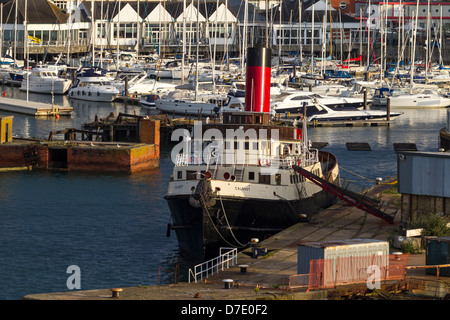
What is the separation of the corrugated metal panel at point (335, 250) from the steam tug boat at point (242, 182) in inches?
360

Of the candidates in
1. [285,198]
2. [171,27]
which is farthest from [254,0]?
[285,198]

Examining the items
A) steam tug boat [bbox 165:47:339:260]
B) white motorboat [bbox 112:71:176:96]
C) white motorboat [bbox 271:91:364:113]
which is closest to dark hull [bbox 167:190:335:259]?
steam tug boat [bbox 165:47:339:260]

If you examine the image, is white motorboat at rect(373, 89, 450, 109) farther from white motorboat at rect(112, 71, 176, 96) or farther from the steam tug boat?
the steam tug boat

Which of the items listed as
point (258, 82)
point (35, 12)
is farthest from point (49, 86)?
point (258, 82)

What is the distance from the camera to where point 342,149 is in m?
77.0

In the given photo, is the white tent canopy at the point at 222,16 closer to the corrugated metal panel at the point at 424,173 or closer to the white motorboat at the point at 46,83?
the white motorboat at the point at 46,83

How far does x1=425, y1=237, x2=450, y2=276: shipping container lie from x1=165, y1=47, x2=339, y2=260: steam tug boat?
10.2 meters

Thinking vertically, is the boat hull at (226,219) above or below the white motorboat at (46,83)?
below

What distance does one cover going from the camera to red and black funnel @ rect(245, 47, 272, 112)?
1772 inches

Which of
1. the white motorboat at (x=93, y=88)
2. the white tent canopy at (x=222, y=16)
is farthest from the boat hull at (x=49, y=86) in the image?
the white tent canopy at (x=222, y=16)

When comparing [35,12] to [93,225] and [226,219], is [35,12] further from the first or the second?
[226,219]

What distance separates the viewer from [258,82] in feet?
148

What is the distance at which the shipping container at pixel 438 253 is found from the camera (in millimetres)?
30281
